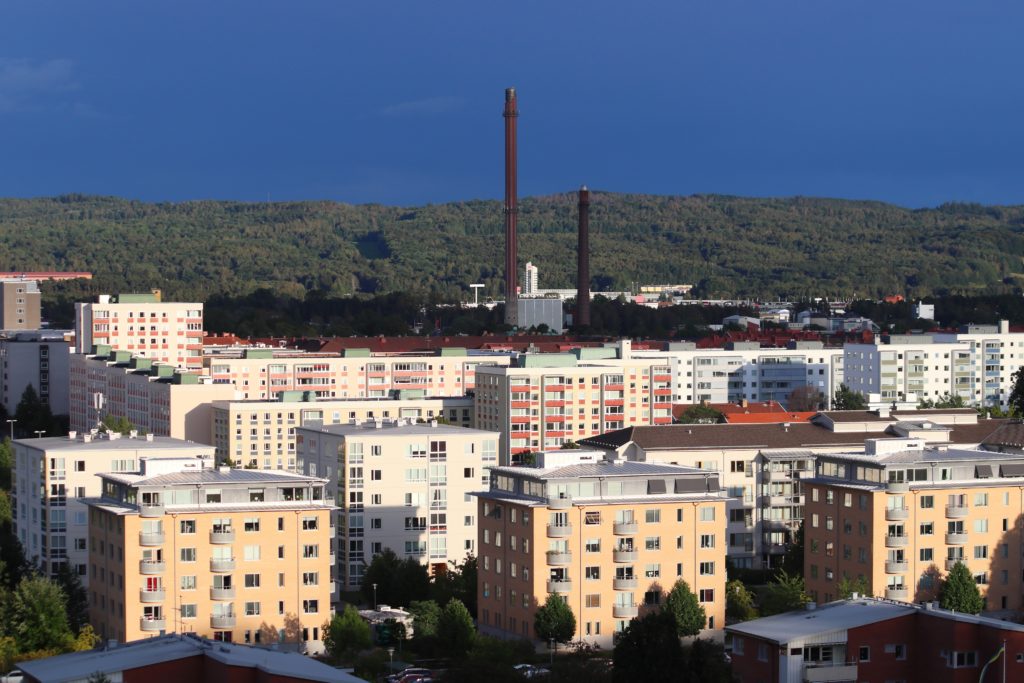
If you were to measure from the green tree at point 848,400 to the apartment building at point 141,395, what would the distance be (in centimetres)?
2413

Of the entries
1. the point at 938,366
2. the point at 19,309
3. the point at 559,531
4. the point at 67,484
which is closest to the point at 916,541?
the point at 559,531

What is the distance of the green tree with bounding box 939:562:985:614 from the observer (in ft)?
129

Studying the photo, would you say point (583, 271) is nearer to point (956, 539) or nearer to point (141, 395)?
point (141, 395)

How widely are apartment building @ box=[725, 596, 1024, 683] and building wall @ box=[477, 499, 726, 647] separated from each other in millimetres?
7033

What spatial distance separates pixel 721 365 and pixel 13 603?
6218 cm

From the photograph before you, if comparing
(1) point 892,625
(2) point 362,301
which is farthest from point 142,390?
(2) point 362,301

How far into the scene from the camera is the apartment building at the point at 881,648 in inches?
1197

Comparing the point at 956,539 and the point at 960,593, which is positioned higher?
the point at 956,539

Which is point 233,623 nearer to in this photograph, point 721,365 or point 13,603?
point 13,603

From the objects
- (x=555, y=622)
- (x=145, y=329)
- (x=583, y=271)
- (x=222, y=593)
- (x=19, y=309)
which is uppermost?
Result: (x=583, y=271)

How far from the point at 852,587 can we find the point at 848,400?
4544 centimetres

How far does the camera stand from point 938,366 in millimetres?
94938

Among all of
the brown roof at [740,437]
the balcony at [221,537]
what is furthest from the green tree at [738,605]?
the balcony at [221,537]

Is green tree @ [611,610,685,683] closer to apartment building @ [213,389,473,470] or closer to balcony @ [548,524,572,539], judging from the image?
balcony @ [548,524,572,539]
